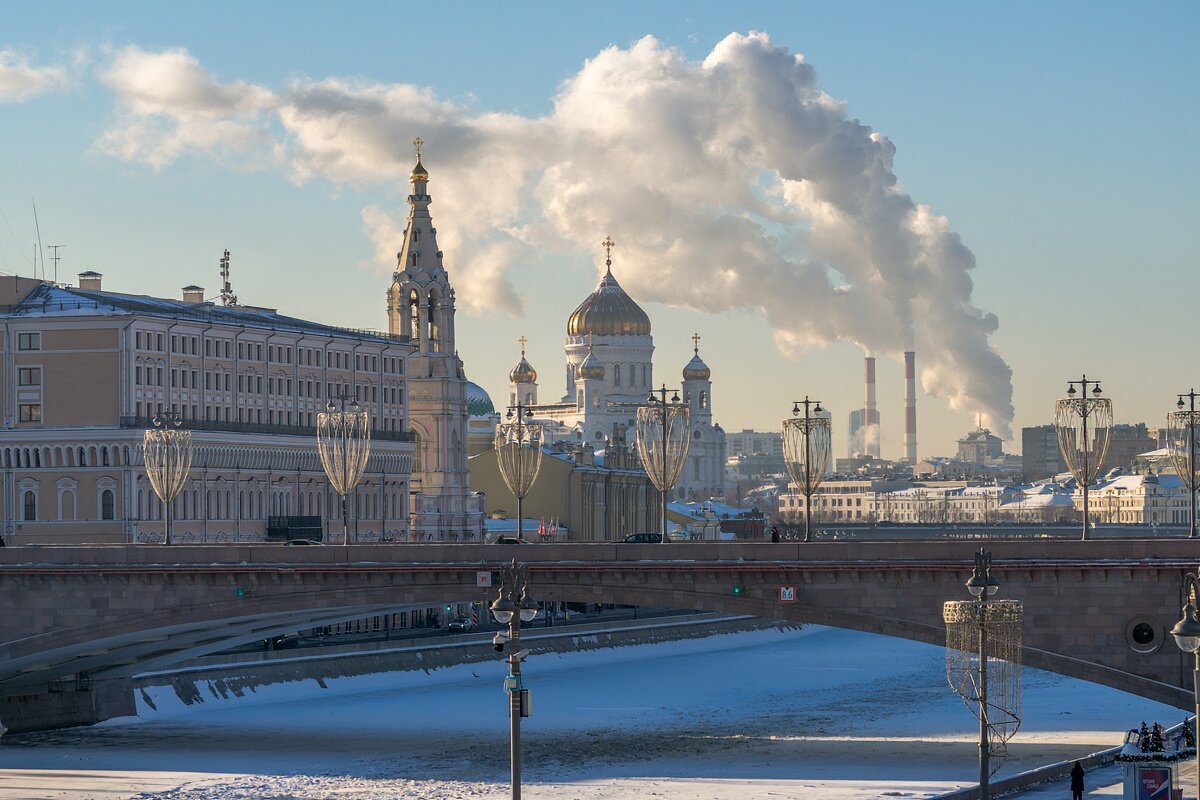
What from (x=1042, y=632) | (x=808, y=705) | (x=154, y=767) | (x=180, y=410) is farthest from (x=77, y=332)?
(x=1042, y=632)

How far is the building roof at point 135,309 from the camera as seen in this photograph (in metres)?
137

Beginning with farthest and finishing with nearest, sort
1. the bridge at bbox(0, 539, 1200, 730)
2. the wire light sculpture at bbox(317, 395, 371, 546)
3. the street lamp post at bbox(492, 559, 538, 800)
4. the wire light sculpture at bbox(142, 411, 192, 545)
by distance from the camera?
the wire light sculpture at bbox(317, 395, 371, 546) → the wire light sculpture at bbox(142, 411, 192, 545) → the bridge at bbox(0, 539, 1200, 730) → the street lamp post at bbox(492, 559, 538, 800)

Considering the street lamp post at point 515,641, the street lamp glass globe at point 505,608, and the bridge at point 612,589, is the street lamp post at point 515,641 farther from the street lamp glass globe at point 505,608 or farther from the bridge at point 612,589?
the bridge at point 612,589

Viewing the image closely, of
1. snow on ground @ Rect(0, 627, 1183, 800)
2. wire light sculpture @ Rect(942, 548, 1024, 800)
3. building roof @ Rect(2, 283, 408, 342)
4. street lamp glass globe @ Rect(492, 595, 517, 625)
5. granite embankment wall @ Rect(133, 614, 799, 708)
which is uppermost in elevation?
building roof @ Rect(2, 283, 408, 342)

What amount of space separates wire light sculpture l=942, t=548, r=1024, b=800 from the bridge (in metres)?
1.73

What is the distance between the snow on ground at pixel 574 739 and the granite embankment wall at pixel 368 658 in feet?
2.27

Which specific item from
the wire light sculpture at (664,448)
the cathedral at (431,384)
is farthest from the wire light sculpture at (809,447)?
the cathedral at (431,384)

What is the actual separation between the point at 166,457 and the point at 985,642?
63.4 meters

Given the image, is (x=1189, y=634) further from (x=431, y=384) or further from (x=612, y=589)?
(x=431, y=384)

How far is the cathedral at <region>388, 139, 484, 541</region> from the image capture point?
16688 centimetres

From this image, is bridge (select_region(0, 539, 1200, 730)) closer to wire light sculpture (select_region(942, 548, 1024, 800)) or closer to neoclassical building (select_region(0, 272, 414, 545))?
wire light sculpture (select_region(942, 548, 1024, 800))

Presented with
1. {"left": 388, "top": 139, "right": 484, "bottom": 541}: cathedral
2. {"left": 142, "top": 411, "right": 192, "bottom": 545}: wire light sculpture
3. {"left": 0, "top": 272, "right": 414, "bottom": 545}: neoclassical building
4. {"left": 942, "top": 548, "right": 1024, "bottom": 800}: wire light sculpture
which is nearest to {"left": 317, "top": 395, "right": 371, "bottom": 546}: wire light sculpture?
{"left": 0, "top": 272, "right": 414, "bottom": 545}: neoclassical building

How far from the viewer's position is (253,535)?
5679 inches

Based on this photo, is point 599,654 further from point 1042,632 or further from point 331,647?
point 1042,632
